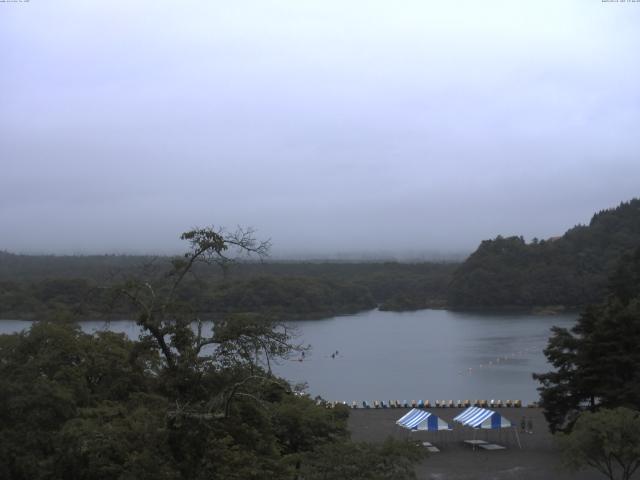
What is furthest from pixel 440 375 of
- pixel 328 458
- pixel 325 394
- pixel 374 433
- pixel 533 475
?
pixel 328 458

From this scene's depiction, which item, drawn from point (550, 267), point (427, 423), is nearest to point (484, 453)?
point (427, 423)

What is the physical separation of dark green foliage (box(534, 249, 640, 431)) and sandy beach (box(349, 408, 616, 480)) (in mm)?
800

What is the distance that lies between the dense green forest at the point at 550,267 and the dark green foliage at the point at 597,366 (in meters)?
38.1

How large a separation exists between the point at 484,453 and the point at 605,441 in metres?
4.15

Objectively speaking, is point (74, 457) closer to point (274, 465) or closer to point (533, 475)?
point (274, 465)

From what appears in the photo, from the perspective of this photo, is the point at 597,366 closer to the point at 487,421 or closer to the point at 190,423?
the point at 487,421

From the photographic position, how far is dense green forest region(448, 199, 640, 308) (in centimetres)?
5241

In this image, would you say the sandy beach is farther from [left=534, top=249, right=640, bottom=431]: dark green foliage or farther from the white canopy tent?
[left=534, top=249, right=640, bottom=431]: dark green foliage

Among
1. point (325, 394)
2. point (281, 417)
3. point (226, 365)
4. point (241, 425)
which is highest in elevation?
point (226, 365)

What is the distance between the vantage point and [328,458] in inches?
243

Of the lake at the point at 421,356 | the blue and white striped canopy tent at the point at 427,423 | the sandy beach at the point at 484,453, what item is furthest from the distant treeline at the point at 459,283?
the blue and white striped canopy tent at the point at 427,423

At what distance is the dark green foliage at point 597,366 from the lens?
13000mm

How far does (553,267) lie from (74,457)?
52.4 m

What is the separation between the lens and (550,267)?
55000 mm
